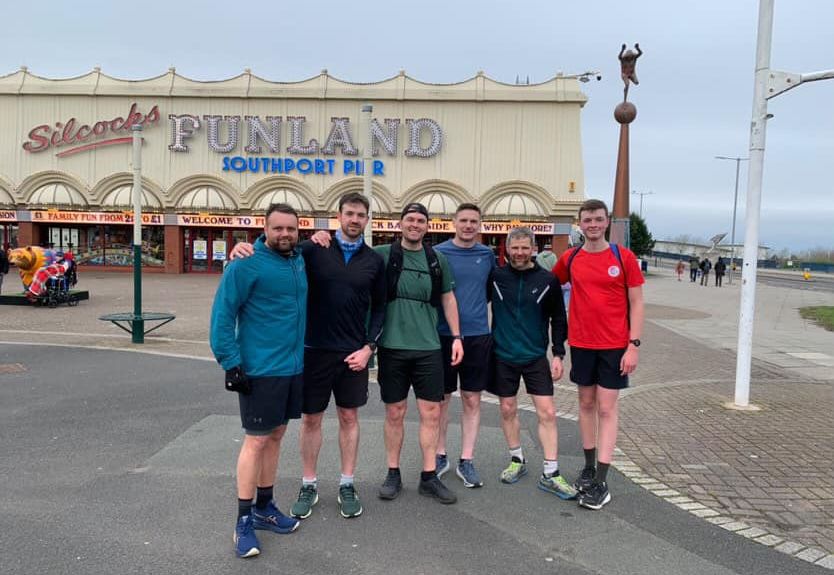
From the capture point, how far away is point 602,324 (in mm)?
4293

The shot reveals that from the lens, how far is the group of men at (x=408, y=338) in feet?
11.6

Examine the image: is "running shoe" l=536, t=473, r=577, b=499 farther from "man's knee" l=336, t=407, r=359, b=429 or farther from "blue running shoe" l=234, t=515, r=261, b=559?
"blue running shoe" l=234, t=515, r=261, b=559

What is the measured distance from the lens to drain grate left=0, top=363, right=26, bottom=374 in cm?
798

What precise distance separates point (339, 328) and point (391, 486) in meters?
1.17

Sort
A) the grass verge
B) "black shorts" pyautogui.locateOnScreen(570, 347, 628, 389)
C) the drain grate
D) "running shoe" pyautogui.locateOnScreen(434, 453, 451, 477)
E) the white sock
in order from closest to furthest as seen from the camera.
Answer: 1. "black shorts" pyautogui.locateOnScreen(570, 347, 628, 389)
2. the white sock
3. "running shoe" pyautogui.locateOnScreen(434, 453, 451, 477)
4. the drain grate
5. the grass verge

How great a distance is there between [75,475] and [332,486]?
1807mm

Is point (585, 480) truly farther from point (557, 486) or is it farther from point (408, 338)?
point (408, 338)

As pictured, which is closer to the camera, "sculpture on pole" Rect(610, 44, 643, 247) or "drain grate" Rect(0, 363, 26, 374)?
"drain grate" Rect(0, 363, 26, 374)

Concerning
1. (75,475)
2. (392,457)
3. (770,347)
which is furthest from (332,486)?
(770,347)

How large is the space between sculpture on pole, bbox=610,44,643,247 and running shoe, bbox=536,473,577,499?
5.85m

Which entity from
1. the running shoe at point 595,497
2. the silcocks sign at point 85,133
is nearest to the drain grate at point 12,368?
the running shoe at point 595,497

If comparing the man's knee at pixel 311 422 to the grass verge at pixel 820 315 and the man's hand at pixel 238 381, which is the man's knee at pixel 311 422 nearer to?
the man's hand at pixel 238 381

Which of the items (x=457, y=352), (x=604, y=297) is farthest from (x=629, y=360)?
(x=457, y=352)

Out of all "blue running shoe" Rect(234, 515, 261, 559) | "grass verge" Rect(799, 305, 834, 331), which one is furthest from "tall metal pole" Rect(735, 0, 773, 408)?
"grass verge" Rect(799, 305, 834, 331)
